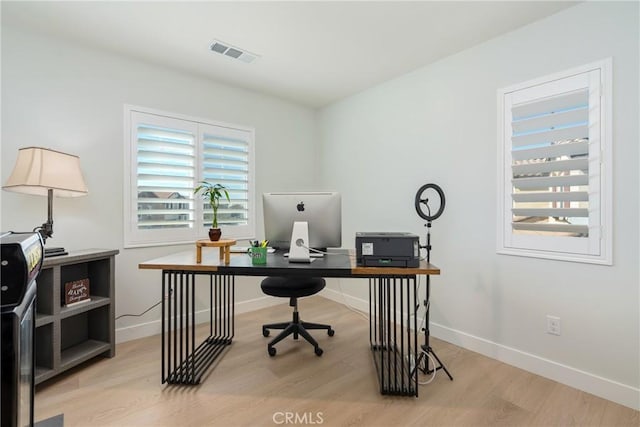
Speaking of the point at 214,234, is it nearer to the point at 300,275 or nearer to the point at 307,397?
the point at 300,275

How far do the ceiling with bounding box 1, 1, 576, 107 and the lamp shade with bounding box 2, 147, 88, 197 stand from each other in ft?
3.40

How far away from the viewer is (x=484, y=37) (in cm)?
232

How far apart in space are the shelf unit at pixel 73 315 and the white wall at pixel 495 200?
2.50 m

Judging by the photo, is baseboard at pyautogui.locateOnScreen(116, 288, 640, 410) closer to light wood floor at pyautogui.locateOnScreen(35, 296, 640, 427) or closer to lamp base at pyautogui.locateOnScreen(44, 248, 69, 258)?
light wood floor at pyautogui.locateOnScreen(35, 296, 640, 427)

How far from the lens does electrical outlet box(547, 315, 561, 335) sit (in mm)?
2010

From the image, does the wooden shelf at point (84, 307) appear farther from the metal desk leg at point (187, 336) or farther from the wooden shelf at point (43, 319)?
the metal desk leg at point (187, 336)

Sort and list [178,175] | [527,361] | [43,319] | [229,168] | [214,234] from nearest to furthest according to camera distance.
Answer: [43,319], [214,234], [527,361], [178,175], [229,168]

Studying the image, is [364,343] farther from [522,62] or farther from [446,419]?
[522,62]

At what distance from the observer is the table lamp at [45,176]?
74.4 inches

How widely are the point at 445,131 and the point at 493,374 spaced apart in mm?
2020

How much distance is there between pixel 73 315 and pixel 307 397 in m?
1.87

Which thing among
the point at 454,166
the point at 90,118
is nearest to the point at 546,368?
the point at 454,166

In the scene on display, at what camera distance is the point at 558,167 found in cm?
198

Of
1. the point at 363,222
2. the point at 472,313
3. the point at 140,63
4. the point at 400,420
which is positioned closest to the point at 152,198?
the point at 140,63
